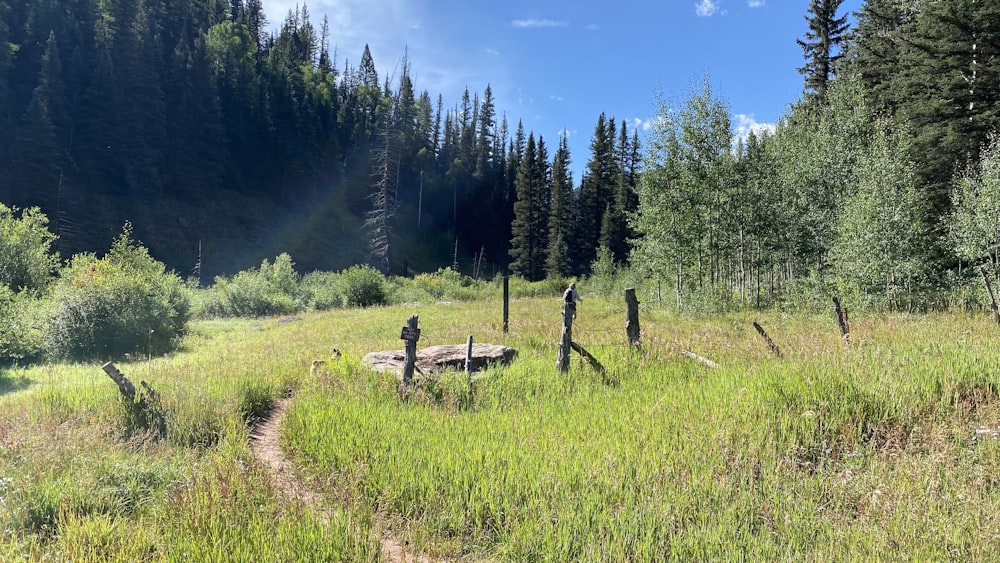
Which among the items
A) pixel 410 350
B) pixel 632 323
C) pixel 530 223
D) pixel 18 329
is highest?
pixel 530 223

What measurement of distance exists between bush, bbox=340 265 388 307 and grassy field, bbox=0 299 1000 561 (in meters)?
24.6

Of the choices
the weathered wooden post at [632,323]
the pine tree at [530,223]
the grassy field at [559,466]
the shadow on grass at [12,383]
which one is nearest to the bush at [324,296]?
the shadow on grass at [12,383]

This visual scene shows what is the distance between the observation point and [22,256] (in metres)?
17.6

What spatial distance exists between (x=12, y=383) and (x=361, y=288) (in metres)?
22.2

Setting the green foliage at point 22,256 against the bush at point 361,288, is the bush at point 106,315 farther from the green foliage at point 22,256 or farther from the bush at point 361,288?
the bush at point 361,288

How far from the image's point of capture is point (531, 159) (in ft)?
209

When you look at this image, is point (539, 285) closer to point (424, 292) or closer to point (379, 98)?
point (424, 292)

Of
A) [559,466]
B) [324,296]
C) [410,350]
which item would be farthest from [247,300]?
[559,466]

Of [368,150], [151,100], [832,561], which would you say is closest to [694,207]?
[832,561]

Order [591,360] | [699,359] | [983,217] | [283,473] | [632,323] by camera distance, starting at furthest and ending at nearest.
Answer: [983,217] → [632,323] → [699,359] → [591,360] → [283,473]

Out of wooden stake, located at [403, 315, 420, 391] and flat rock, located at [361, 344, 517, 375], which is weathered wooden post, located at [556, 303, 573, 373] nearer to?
flat rock, located at [361, 344, 517, 375]

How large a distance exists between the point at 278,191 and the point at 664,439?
2919 inches

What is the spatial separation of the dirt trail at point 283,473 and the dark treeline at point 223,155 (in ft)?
124

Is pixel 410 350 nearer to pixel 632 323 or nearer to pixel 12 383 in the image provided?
pixel 632 323
